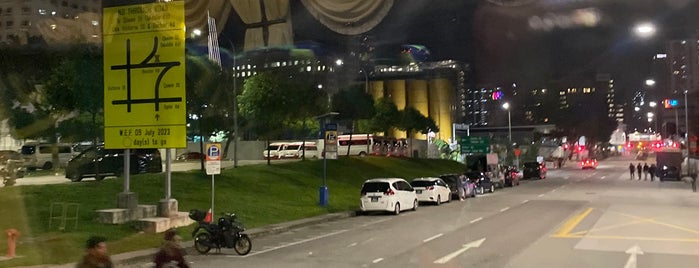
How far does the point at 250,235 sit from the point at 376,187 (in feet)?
29.4

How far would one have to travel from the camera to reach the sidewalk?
555 inches

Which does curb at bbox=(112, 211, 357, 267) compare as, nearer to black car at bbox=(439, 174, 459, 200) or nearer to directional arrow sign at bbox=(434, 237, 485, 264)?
directional arrow sign at bbox=(434, 237, 485, 264)

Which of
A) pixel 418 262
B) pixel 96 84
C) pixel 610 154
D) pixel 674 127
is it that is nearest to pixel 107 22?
pixel 96 84

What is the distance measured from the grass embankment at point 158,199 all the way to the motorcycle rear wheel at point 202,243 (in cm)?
157

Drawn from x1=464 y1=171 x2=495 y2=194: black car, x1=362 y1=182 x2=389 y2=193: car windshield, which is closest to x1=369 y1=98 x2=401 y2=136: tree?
x1=464 y1=171 x2=495 y2=194: black car

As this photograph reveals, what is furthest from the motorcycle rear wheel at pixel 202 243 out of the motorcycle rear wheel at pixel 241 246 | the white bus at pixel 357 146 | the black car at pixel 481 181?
the white bus at pixel 357 146

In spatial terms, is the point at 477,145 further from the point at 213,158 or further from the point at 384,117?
the point at 213,158

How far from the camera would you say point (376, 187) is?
A: 89.8ft

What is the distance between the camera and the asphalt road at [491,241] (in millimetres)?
13305

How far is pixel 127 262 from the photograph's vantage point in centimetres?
1416

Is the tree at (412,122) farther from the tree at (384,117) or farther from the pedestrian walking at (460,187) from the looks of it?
the pedestrian walking at (460,187)

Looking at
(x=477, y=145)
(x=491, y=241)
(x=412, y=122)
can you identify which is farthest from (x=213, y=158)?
(x=412, y=122)

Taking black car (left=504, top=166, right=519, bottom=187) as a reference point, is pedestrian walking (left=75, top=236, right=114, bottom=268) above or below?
above

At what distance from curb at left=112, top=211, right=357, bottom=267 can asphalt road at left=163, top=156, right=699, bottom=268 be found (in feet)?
1.94
